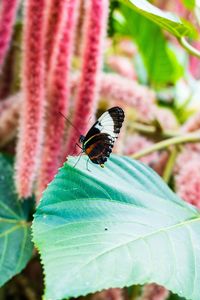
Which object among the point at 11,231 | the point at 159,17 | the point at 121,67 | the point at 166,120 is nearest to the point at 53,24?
the point at 159,17

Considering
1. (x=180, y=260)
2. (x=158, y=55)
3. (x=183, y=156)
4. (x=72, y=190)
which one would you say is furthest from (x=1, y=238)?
(x=158, y=55)

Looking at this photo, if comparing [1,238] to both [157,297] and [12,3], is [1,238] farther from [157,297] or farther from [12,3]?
[12,3]

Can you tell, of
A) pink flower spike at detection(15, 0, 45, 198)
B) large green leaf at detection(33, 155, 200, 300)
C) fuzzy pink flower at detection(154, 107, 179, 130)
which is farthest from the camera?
fuzzy pink flower at detection(154, 107, 179, 130)

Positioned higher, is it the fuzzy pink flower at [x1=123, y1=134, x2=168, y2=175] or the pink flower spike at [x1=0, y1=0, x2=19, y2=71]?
the pink flower spike at [x1=0, y1=0, x2=19, y2=71]

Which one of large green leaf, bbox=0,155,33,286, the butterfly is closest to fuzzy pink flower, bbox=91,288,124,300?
large green leaf, bbox=0,155,33,286

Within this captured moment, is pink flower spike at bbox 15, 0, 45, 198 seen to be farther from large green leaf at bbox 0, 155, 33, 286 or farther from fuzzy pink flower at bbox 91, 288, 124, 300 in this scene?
fuzzy pink flower at bbox 91, 288, 124, 300

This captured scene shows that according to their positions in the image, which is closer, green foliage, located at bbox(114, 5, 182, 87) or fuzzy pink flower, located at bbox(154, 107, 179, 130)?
fuzzy pink flower, located at bbox(154, 107, 179, 130)
